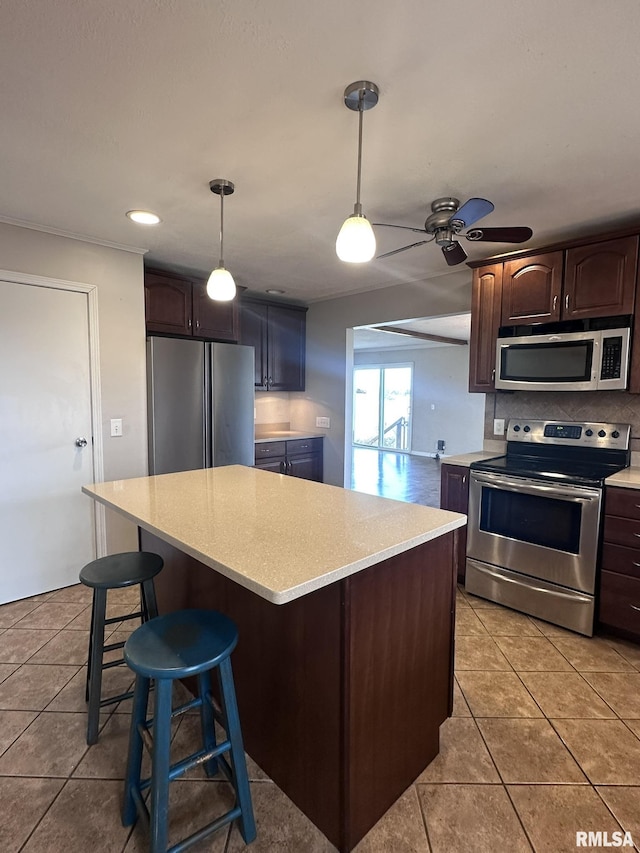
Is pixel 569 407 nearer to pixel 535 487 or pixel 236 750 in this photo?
pixel 535 487

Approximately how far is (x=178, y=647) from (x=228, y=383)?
266 cm

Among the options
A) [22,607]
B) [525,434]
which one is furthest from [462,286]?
[22,607]

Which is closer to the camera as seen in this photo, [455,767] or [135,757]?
[135,757]

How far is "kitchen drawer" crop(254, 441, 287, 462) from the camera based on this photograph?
13.7 ft

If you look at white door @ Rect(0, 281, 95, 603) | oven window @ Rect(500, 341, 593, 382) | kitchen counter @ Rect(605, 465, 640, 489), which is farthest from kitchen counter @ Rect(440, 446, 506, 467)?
white door @ Rect(0, 281, 95, 603)

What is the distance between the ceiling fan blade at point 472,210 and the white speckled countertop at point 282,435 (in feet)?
9.02

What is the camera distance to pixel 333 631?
1214mm

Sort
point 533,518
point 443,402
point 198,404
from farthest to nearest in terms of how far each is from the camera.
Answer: point 443,402 < point 198,404 < point 533,518

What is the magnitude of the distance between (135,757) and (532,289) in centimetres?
311

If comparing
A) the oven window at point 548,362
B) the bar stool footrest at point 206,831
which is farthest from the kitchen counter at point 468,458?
the bar stool footrest at point 206,831

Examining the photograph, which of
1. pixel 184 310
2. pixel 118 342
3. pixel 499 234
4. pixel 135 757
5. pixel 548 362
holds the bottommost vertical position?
pixel 135 757

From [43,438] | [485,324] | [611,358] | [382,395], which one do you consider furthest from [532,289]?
[382,395]

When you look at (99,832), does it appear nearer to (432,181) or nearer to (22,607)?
(22,607)

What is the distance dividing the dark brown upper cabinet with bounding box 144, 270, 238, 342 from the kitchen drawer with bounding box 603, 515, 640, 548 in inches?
123
